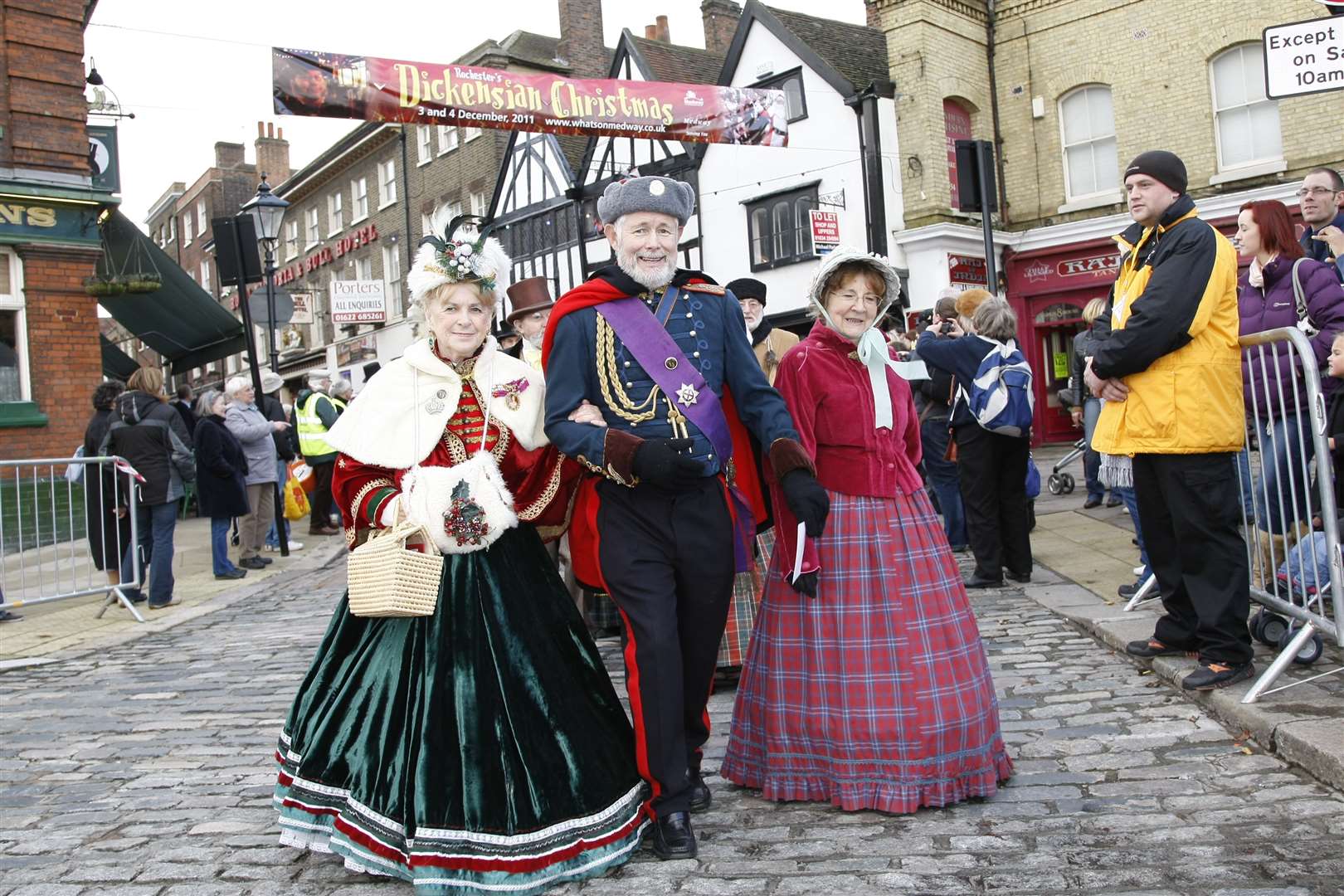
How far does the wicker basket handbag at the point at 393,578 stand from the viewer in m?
3.03

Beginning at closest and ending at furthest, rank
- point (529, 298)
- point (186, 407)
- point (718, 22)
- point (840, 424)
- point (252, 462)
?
point (840, 424) < point (529, 298) < point (252, 462) < point (186, 407) < point (718, 22)

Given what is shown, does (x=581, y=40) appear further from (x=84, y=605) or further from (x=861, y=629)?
(x=861, y=629)

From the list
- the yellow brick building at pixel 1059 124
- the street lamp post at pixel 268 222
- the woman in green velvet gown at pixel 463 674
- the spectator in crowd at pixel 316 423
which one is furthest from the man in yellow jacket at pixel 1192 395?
the yellow brick building at pixel 1059 124

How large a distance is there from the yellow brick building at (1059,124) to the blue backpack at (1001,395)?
459 inches

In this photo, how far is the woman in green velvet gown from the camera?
9.65 feet

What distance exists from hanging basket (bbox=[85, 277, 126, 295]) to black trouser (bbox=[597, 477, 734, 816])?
11649mm

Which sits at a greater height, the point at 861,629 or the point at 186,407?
the point at 186,407

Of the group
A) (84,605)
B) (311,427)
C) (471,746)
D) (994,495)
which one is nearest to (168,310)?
(311,427)

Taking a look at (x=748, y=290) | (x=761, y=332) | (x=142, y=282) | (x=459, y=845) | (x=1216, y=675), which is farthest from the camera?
(x=142, y=282)

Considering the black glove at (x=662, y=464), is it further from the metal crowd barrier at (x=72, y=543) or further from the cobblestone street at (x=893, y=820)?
the metal crowd barrier at (x=72, y=543)

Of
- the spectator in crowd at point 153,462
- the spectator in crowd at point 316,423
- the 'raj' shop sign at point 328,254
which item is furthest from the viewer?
the 'raj' shop sign at point 328,254

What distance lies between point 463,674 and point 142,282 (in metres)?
12.3

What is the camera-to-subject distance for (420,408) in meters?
3.36

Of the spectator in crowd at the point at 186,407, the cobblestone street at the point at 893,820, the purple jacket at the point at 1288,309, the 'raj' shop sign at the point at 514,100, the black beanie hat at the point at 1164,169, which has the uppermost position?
the 'raj' shop sign at the point at 514,100
